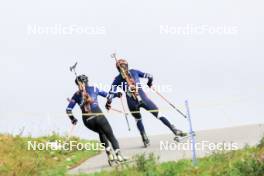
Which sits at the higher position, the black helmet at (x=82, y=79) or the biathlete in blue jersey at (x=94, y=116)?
the black helmet at (x=82, y=79)

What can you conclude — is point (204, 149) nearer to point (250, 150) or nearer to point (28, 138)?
point (250, 150)

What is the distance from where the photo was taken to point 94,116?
647 inches

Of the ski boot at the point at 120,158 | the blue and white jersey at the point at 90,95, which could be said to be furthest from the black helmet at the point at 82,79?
the ski boot at the point at 120,158

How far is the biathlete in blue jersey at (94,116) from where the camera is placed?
53.8 feet

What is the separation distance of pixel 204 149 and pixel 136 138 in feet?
16.4

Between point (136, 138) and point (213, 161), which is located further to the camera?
point (136, 138)

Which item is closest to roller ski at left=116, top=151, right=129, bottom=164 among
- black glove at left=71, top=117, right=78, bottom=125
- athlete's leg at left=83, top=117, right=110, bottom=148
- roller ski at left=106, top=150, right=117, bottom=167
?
roller ski at left=106, top=150, right=117, bottom=167

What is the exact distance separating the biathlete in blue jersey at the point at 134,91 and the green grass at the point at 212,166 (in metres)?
2.24

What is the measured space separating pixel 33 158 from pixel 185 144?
4.38 meters

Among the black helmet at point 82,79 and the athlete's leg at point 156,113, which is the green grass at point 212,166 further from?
the black helmet at point 82,79

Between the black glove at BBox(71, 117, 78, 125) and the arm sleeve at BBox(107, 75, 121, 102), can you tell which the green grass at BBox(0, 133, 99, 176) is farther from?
the arm sleeve at BBox(107, 75, 121, 102)

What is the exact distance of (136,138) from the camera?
21812mm

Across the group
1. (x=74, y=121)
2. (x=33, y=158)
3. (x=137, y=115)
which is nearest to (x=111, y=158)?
(x=74, y=121)

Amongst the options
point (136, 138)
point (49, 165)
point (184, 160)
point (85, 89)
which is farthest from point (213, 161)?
point (136, 138)
